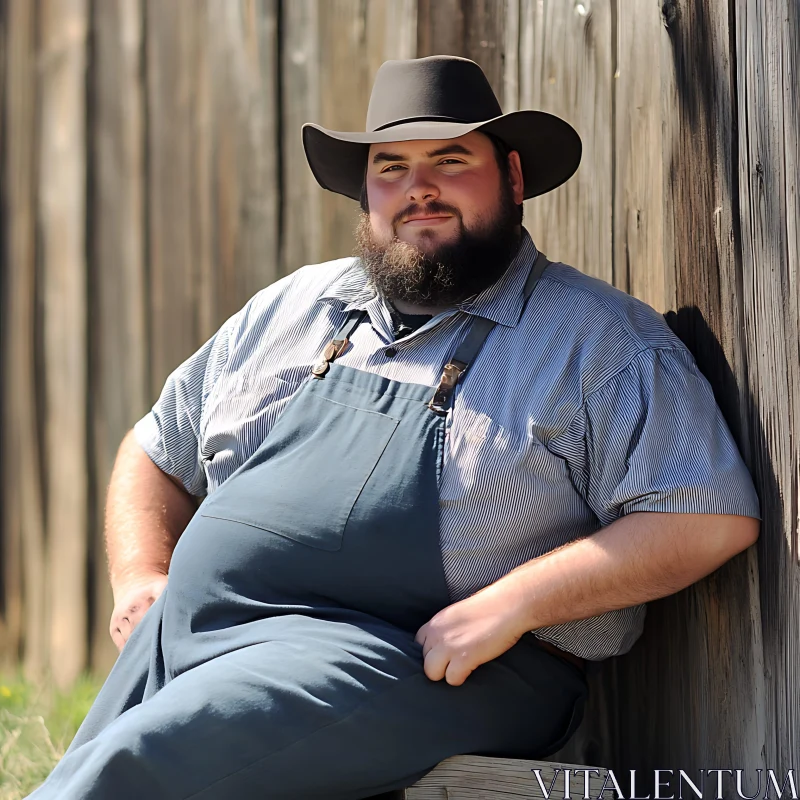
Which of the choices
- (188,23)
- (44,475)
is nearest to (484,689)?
(44,475)

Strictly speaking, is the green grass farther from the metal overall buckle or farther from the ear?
the ear

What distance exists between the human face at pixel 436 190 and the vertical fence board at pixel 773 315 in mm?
669

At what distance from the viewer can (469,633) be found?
6.83 feet

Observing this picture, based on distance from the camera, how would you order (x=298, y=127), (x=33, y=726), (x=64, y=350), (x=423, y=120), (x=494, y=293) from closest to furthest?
(x=494, y=293) < (x=423, y=120) < (x=33, y=726) < (x=298, y=127) < (x=64, y=350)

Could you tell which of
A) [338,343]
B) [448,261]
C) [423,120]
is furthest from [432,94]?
[338,343]

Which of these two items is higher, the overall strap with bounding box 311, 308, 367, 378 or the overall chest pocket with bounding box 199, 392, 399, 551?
the overall strap with bounding box 311, 308, 367, 378

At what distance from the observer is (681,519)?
2.10m

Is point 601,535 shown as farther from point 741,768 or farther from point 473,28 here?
point 473,28

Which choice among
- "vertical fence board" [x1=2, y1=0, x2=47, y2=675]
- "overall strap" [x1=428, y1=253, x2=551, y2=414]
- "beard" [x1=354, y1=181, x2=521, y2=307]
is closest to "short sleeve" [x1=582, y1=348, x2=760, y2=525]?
"overall strap" [x1=428, y1=253, x2=551, y2=414]

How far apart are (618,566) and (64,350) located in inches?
77.9

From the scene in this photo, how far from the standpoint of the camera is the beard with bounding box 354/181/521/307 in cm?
249

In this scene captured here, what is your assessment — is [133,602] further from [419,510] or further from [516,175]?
[516,175]

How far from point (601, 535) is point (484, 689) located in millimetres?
373

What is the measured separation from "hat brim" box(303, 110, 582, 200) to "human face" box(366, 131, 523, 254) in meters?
0.05
